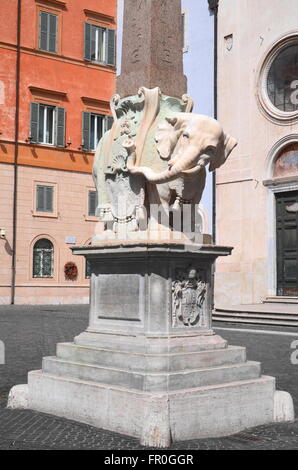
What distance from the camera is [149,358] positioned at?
15.9 ft

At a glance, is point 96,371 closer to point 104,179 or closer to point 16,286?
point 104,179

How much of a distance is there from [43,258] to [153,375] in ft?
64.2

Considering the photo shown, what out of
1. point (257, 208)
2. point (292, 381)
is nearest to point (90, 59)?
point (257, 208)

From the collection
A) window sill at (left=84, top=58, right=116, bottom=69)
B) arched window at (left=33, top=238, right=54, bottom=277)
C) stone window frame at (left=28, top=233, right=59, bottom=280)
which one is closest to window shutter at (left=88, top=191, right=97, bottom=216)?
stone window frame at (left=28, top=233, right=59, bottom=280)

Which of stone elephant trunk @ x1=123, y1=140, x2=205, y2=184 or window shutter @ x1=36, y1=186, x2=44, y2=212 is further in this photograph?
window shutter @ x1=36, y1=186, x2=44, y2=212

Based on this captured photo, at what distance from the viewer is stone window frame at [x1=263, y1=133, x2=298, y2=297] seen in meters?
17.5

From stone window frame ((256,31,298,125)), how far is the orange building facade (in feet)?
28.2

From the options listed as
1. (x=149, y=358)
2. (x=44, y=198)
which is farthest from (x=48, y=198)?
(x=149, y=358)

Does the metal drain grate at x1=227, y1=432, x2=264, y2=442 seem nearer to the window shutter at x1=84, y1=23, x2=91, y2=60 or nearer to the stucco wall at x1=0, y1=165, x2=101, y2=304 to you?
the stucco wall at x1=0, y1=165, x2=101, y2=304

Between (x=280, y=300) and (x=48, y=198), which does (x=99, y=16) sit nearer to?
(x=48, y=198)

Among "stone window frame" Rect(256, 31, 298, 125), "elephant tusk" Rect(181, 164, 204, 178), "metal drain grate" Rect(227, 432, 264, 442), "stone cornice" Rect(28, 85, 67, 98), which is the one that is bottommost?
"metal drain grate" Rect(227, 432, 264, 442)

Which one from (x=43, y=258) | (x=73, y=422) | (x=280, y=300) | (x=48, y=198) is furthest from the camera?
(x=48, y=198)

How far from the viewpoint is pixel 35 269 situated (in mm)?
23688

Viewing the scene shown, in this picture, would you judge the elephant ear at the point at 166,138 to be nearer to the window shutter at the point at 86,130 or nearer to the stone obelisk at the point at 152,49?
the stone obelisk at the point at 152,49
